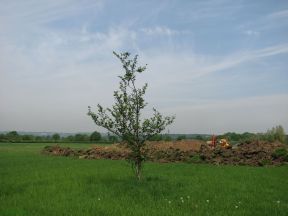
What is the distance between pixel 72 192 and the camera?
1124 centimetres

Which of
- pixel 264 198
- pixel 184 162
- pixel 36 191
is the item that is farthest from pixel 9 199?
pixel 184 162

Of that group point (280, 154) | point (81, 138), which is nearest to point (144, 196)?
point (280, 154)

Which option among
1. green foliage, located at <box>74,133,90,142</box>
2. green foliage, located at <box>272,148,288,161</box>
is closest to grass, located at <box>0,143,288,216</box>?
green foliage, located at <box>272,148,288,161</box>

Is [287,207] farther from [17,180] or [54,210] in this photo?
[17,180]

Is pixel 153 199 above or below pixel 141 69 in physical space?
below

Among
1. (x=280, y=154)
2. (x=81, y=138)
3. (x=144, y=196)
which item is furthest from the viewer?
(x=81, y=138)

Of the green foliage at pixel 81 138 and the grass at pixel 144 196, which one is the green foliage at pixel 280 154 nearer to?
the grass at pixel 144 196

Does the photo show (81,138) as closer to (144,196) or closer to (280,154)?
(280,154)

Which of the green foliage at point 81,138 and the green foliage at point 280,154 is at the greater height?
the green foliage at point 81,138

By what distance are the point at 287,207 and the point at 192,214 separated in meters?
2.26

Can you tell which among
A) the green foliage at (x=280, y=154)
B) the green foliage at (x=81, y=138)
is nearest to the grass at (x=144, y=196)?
the green foliage at (x=280, y=154)

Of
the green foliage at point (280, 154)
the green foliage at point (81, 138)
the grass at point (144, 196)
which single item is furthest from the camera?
the green foliage at point (81, 138)

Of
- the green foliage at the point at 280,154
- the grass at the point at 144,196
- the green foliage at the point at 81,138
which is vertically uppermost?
the green foliage at the point at 81,138

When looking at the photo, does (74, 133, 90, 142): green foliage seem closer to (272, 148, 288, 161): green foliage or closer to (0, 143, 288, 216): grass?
(272, 148, 288, 161): green foliage
